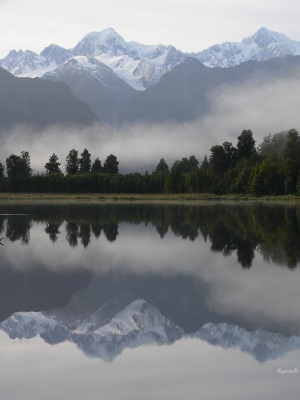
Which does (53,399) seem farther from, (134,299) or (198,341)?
(134,299)

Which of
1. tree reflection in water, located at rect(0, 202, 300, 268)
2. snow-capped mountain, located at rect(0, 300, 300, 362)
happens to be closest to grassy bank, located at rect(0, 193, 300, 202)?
tree reflection in water, located at rect(0, 202, 300, 268)

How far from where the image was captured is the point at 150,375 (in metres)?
16.3

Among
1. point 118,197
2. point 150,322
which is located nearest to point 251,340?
point 150,322

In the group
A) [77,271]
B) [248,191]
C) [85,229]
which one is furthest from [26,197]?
[77,271]

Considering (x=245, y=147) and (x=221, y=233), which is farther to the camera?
(x=245, y=147)

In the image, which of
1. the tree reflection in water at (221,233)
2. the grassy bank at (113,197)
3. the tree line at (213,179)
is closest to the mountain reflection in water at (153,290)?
the tree reflection in water at (221,233)

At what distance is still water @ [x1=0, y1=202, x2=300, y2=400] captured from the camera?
15.8 metres

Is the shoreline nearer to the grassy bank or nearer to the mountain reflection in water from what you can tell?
the grassy bank

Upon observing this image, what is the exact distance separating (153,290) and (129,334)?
702 cm

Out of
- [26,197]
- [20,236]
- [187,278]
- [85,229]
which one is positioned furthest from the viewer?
[26,197]

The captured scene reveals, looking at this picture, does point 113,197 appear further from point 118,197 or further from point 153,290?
point 153,290

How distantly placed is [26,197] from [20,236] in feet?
416

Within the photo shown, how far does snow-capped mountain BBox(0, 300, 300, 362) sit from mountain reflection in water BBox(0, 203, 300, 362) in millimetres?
32

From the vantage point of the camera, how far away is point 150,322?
71.8 ft
